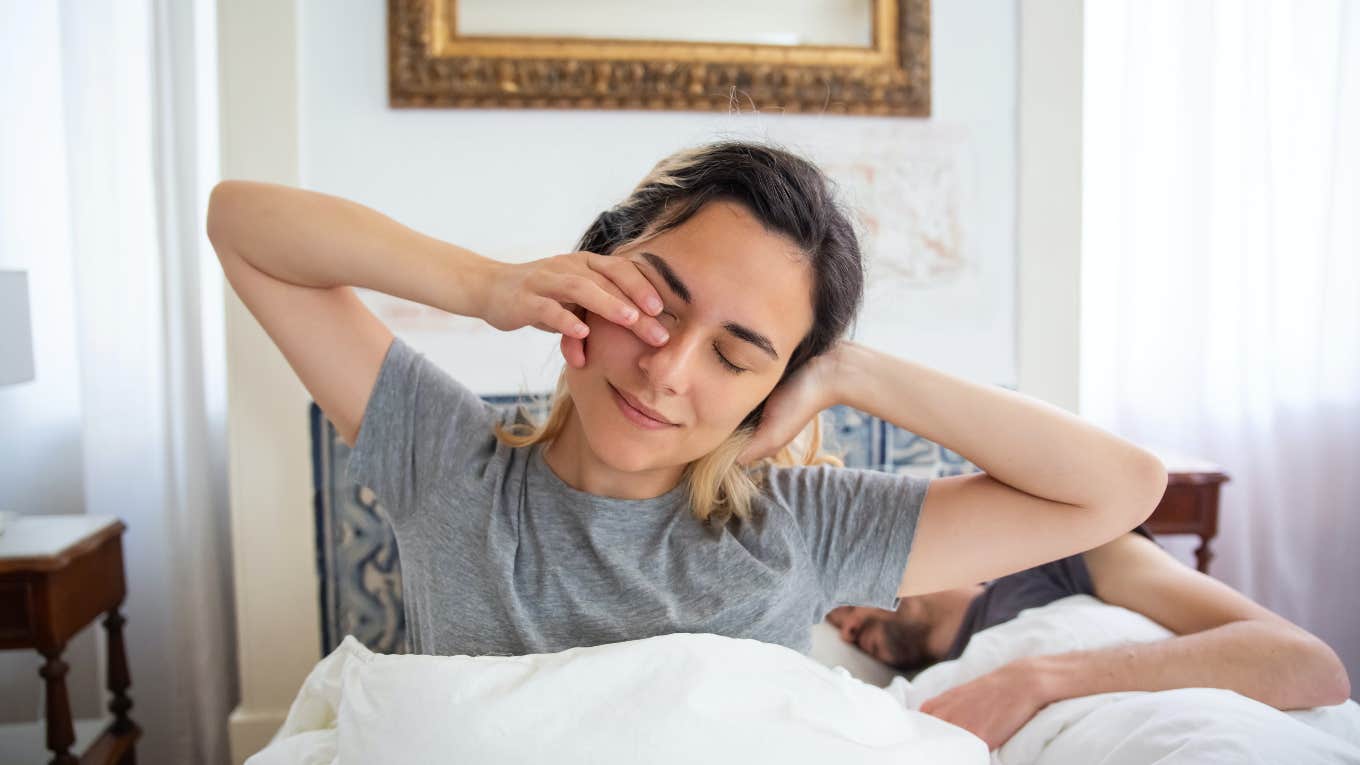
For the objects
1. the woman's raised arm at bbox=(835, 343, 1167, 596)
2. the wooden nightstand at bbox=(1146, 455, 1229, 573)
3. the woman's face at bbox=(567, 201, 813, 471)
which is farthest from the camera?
the wooden nightstand at bbox=(1146, 455, 1229, 573)

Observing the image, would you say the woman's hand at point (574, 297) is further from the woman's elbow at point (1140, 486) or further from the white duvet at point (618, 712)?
the woman's elbow at point (1140, 486)

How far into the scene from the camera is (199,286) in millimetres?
1949

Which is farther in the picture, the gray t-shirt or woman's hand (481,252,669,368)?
the gray t-shirt

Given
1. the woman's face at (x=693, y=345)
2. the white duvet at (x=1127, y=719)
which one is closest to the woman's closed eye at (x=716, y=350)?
the woman's face at (x=693, y=345)

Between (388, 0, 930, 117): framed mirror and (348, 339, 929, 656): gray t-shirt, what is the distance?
830 mm

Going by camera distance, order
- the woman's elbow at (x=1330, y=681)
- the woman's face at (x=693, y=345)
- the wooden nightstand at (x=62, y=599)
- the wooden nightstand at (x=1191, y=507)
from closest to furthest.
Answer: the woman's face at (x=693, y=345) → the woman's elbow at (x=1330, y=681) → the wooden nightstand at (x=62, y=599) → the wooden nightstand at (x=1191, y=507)

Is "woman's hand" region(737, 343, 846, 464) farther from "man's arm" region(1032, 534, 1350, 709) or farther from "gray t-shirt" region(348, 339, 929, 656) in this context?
"man's arm" region(1032, 534, 1350, 709)

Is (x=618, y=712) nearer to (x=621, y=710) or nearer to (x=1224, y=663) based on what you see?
(x=621, y=710)

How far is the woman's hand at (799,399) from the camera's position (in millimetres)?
1052

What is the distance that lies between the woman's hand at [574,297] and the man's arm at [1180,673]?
691 millimetres

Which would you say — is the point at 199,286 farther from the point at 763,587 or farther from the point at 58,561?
the point at 763,587

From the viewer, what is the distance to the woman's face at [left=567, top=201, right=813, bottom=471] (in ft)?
2.91

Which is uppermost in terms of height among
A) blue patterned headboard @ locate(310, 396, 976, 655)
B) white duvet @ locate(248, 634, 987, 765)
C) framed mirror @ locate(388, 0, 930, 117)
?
framed mirror @ locate(388, 0, 930, 117)

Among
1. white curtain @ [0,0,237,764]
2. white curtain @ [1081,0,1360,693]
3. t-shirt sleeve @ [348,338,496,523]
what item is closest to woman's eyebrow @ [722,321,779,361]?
t-shirt sleeve @ [348,338,496,523]
